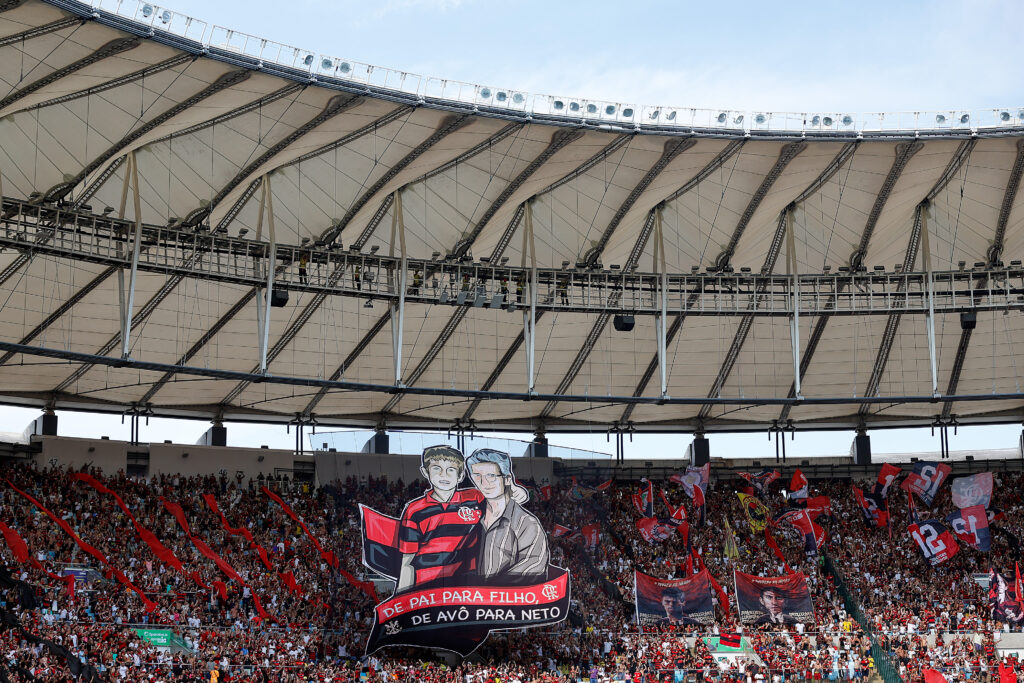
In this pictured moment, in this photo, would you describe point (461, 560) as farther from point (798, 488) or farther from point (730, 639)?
point (798, 488)

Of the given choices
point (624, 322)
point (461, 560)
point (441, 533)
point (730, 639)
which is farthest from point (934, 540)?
point (441, 533)

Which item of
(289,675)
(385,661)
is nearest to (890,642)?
(385,661)

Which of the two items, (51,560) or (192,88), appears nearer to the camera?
(192,88)

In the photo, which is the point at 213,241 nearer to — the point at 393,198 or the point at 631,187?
the point at 393,198

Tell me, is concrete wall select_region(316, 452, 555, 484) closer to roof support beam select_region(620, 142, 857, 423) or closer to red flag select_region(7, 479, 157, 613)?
red flag select_region(7, 479, 157, 613)

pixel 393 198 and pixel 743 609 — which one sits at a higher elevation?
pixel 393 198

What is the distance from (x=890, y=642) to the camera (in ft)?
138

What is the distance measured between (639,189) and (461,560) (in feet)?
45.7

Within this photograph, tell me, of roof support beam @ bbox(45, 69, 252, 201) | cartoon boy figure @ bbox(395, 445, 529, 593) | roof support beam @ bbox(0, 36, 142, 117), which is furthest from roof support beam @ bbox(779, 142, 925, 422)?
roof support beam @ bbox(0, 36, 142, 117)

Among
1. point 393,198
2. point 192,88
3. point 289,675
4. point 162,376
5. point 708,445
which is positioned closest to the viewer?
point 192,88

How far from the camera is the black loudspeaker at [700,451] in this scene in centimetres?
5926

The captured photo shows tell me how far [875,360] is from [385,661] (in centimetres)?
2591

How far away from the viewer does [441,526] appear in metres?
39.5

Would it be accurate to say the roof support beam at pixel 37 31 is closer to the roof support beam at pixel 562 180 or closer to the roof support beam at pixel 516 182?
the roof support beam at pixel 516 182
